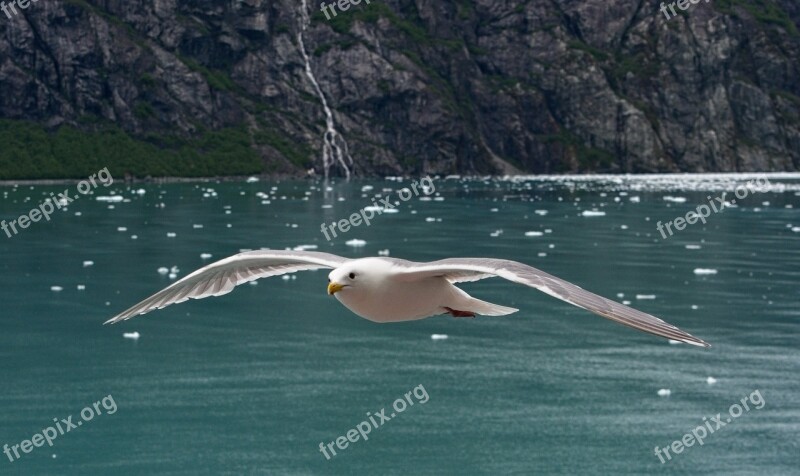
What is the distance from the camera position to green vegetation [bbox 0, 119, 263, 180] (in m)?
114

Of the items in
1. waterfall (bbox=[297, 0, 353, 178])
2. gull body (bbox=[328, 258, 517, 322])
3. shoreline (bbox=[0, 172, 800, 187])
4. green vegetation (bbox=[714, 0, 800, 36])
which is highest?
green vegetation (bbox=[714, 0, 800, 36])

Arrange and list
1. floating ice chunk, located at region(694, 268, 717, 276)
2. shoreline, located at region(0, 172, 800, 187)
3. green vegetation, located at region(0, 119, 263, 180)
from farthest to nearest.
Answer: green vegetation, located at region(0, 119, 263, 180) → shoreline, located at region(0, 172, 800, 187) → floating ice chunk, located at region(694, 268, 717, 276)

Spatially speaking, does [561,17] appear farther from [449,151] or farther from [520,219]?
[520,219]

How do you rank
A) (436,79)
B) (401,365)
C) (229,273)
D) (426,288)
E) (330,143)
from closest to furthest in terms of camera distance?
(426,288) < (229,273) < (401,365) < (330,143) < (436,79)

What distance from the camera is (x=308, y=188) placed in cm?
10750

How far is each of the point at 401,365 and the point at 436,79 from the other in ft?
384

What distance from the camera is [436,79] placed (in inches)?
5846

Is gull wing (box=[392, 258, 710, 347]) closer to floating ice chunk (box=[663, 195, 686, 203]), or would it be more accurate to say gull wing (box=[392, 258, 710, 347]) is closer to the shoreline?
floating ice chunk (box=[663, 195, 686, 203])

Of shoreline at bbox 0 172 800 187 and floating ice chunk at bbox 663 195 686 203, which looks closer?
floating ice chunk at bbox 663 195 686 203

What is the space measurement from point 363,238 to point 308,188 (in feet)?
163

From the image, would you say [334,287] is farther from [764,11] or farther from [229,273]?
[764,11]

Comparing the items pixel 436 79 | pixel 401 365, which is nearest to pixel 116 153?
pixel 436 79

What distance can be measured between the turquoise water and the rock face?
238ft

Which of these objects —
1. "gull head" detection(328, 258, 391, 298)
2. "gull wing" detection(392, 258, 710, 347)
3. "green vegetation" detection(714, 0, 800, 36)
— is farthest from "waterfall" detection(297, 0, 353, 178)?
"gull head" detection(328, 258, 391, 298)
